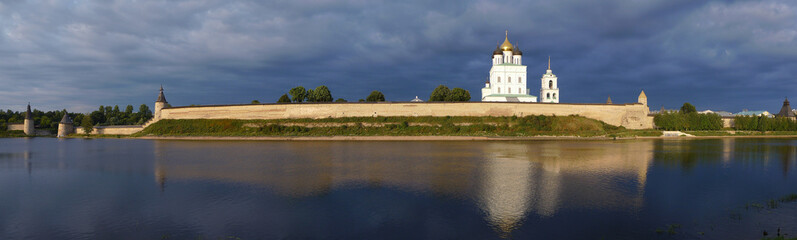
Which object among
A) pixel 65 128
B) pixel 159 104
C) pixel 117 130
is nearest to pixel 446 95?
pixel 159 104

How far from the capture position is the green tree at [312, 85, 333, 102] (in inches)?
2084

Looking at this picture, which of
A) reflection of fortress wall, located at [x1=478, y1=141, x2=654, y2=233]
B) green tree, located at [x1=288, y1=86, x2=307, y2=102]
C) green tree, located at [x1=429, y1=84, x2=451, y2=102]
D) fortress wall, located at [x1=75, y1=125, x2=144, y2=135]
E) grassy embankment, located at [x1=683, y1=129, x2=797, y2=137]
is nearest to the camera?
reflection of fortress wall, located at [x1=478, y1=141, x2=654, y2=233]

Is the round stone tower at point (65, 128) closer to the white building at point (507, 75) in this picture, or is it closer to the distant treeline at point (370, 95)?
the distant treeline at point (370, 95)

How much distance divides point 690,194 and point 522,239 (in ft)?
20.8

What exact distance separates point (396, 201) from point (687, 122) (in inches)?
1778

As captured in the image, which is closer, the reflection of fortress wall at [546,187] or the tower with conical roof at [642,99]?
the reflection of fortress wall at [546,187]

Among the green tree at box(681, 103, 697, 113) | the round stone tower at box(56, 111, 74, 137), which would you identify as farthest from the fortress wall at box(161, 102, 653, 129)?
the green tree at box(681, 103, 697, 113)

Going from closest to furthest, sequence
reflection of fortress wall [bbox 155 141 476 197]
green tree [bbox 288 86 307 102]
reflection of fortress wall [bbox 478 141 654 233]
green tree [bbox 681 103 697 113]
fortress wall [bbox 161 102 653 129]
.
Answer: reflection of fortress wall [bbox 478 141 654 233]
reflection of fortress wall [bbox 155 141 476 197]
fortress wall [bbox 161 102 653 129]
green tree [bbox 288 86 307 102]
green tree [bbox 681 103 697 113]

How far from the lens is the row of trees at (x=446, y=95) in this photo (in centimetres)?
5053

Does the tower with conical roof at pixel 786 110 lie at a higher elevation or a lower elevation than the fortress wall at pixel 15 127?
higher

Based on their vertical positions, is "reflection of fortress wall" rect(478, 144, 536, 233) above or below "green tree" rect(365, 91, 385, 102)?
below

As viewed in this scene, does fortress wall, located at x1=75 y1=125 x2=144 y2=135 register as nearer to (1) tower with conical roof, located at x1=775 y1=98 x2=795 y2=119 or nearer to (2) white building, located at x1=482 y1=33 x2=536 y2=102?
(2) white building, located at x1=482 y1=33 x2=536 y2=102

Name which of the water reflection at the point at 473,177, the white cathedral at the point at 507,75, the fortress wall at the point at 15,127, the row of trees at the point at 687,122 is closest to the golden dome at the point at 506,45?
the white cathedral at the point at 507,75

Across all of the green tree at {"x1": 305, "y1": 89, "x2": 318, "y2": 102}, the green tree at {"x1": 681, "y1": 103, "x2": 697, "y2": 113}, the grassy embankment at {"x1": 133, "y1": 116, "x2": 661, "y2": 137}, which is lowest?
the grassy embankment at {"x1": 133, "y1": 116, "x2": 661, "y2": 137}
